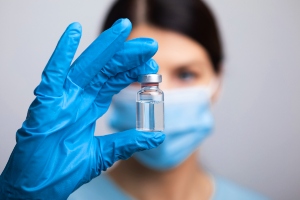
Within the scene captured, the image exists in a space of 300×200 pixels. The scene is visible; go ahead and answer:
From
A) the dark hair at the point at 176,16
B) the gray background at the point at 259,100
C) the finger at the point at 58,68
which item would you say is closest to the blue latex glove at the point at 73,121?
the finger at the point at 58,68

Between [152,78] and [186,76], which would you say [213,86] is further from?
Result: [152,78]

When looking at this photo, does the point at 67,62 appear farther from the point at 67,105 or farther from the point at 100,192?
the point at 100,192

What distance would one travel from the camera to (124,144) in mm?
1043

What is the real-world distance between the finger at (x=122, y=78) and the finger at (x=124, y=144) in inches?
4.5

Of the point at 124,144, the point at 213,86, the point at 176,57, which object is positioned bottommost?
the point at 124,144

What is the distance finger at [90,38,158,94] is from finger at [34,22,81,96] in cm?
10

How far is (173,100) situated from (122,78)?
1.12ft

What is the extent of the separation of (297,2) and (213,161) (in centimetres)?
Result: 85

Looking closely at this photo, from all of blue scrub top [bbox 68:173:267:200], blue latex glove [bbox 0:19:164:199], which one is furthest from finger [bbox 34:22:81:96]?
blue scrub top [bbox 68:173:267:200]

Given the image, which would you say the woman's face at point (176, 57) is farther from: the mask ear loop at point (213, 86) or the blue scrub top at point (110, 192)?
the blue scrub top at point (110, 192)

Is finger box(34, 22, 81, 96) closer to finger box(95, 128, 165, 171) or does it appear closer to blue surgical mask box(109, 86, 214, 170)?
finger box(95, 128, 165, 171)

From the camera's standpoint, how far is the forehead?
1396 mm

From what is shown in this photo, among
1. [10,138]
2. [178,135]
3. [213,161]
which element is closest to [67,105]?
[178,135]

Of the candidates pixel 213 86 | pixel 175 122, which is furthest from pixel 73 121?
pixel 213 86
